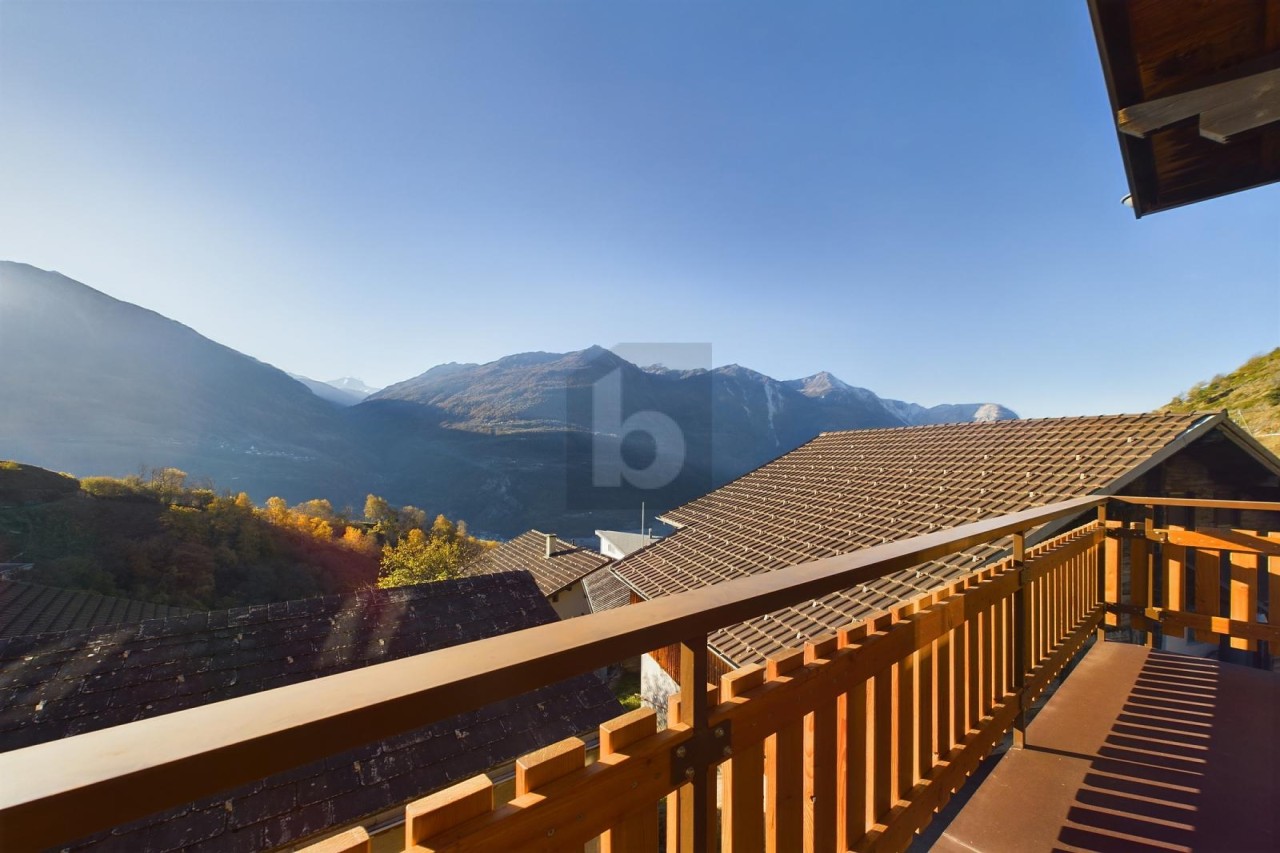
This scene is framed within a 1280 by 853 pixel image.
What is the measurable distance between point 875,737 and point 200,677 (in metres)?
7.28

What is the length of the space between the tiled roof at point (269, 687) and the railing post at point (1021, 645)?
12.5 ft

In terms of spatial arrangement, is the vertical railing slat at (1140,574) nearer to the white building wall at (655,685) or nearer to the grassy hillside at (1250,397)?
the white building wall at (655,685)

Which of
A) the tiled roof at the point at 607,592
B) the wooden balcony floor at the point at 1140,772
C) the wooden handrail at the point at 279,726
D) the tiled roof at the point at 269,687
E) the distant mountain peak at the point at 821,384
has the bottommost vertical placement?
the tiled roof at the point at 607,592

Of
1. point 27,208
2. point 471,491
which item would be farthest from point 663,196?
point 471,491

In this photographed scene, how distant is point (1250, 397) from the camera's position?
60.3 feet

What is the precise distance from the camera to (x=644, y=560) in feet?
35.1

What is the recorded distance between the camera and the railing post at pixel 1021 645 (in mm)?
2121

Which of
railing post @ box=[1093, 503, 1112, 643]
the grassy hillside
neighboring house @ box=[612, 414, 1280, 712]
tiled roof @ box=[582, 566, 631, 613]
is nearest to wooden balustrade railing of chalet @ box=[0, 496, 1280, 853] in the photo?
railing post @ box=[1093, 503, 1112, 643]

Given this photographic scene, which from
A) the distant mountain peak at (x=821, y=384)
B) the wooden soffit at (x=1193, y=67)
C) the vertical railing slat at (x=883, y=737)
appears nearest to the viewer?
the vertical railing slat at (x=883, y=737)

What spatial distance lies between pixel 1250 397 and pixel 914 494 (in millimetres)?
20348

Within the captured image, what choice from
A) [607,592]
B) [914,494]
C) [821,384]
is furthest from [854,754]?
[821,384]

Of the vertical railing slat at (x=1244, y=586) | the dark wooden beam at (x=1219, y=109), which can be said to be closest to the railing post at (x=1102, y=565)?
the vertical railing slat at (x=1244, y=586)

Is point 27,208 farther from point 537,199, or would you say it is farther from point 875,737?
point 875,737

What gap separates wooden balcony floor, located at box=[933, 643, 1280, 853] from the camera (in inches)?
66.6
